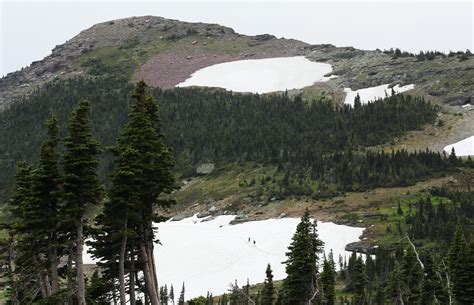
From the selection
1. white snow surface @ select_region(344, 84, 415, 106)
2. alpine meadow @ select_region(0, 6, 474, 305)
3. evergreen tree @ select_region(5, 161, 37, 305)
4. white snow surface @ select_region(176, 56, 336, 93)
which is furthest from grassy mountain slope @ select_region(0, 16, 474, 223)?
evergreen tree @ select_region(5, 161, 37, 305)

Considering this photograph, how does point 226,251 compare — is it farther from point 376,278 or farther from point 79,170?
point 79,170

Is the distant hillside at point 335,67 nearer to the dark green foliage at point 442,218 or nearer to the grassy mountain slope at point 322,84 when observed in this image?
the grassy mountain slope at point 322,84

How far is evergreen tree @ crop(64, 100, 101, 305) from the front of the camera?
2633cm

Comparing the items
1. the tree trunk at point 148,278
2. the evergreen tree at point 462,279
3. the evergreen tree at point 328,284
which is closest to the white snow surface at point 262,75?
the evergreen tree at point 328,284

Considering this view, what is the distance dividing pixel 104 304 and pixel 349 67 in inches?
5559

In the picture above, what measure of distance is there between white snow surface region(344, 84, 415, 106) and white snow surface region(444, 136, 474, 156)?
96.2ft

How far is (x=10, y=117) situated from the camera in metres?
149

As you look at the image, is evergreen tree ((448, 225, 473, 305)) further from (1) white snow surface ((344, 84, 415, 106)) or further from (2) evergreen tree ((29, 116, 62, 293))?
(1) white snow surface ((344, 84, 415, 106))

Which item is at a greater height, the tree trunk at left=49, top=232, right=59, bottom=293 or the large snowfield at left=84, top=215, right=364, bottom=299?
the tree trunk at left=49, top=232, right=59, bottom=293

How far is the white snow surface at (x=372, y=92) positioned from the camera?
135 metres

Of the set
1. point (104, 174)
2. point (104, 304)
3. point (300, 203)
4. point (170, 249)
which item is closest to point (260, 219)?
point (300, 203)

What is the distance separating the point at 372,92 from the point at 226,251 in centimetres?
8208

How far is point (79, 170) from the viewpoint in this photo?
26828 mm

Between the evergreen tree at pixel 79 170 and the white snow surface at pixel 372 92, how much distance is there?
368 feet
